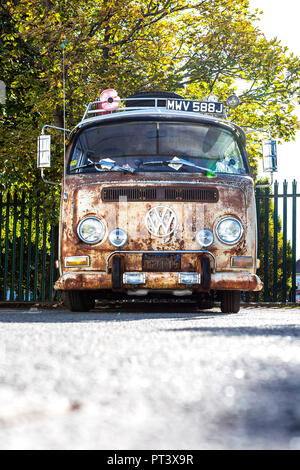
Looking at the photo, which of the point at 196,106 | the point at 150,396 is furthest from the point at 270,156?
the point at 150,396

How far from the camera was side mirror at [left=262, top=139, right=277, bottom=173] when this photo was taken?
745 cm

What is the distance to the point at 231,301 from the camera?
6.91 metres

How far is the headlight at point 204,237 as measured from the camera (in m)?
6.17

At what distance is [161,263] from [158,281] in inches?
7.2

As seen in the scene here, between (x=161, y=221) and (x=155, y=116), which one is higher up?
(x=155, y=116)

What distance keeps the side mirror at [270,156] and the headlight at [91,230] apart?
92.8 inches

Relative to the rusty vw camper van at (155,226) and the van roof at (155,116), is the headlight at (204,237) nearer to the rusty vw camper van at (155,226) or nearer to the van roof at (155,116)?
the rusty vw camper van at (155,226)

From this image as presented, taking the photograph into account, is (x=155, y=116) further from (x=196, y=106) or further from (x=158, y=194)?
(x=158, y=194)

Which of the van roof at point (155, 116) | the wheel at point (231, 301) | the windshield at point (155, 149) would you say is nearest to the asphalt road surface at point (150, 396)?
the windshield at point (155, 149)

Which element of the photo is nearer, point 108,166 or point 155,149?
point 108,166

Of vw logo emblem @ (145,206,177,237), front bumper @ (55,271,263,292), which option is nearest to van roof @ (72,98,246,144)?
vw logo emblem @ (145,206,177,237)

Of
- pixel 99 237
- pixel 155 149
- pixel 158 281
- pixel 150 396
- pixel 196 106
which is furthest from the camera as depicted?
pixel 196 106
